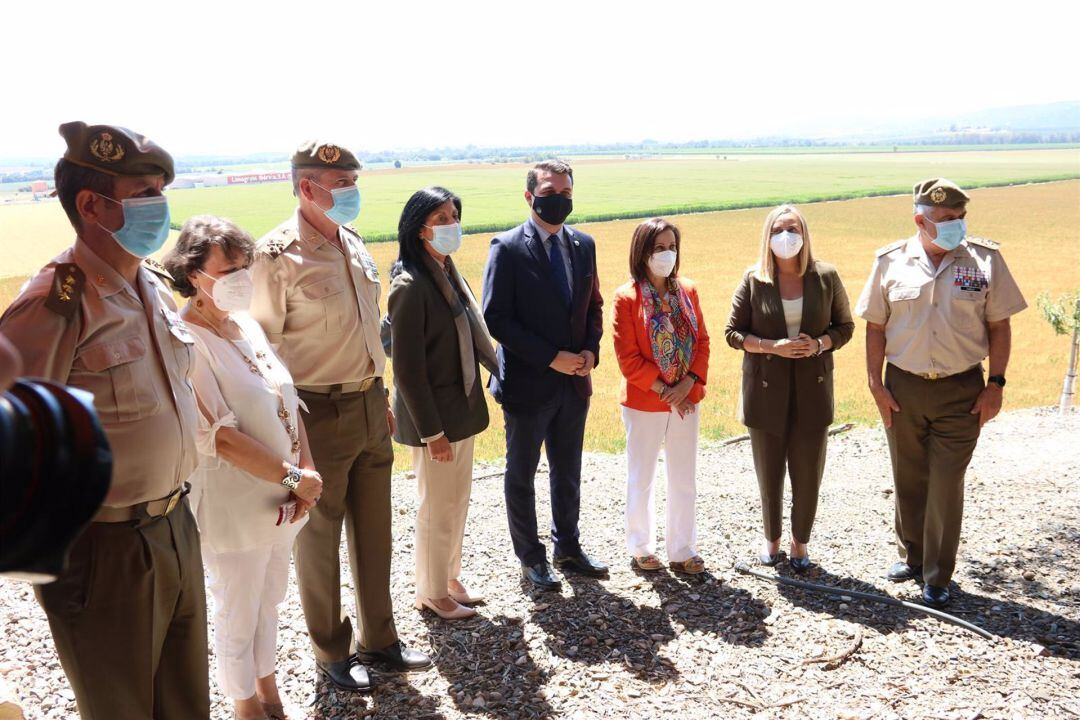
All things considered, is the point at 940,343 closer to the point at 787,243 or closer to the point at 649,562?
the point at 787,243

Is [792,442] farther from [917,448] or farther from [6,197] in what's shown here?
[6,197]

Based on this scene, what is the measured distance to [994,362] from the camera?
516cm

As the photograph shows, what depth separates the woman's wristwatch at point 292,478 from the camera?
141 inches

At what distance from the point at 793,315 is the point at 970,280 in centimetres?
98

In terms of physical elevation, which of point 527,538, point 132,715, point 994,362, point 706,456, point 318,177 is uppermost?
point 318,177

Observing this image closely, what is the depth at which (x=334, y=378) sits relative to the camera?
165 inches

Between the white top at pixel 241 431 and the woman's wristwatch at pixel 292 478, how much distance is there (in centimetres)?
7

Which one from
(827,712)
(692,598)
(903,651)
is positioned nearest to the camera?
(827,712)

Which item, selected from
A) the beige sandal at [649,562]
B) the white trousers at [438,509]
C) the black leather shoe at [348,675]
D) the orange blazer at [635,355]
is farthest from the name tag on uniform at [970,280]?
the black leather shoe at [348,675]

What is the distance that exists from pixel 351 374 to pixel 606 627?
6.44ft

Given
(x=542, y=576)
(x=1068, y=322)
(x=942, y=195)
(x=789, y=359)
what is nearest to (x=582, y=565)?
(x=542, y=576)

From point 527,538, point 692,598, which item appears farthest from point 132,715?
point 692,598

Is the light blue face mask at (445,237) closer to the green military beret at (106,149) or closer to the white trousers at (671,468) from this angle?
the white trousers at (671,468)

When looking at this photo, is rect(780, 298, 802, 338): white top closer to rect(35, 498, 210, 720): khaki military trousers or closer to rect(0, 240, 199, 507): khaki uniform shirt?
rect(0, 240, 199, 507): khaki uniform shirt
